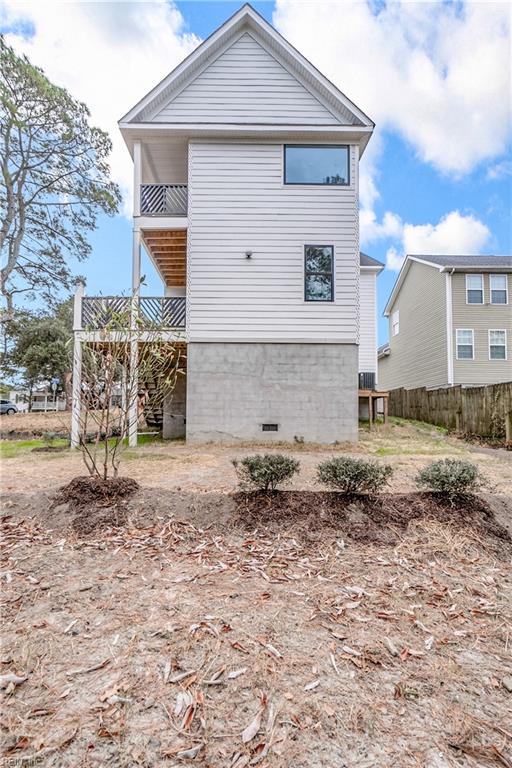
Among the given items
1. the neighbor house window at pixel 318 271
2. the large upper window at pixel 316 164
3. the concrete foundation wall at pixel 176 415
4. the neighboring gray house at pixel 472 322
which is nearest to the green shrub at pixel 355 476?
the neighbor house window at pixel 318 271

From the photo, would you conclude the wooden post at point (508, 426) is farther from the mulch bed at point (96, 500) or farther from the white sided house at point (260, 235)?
the mulch bed at point (96, 500)

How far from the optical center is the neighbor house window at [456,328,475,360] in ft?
58.5

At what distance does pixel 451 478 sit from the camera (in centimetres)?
439

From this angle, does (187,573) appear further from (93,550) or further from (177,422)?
(177,422)

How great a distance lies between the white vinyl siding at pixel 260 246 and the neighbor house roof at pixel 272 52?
1.27m

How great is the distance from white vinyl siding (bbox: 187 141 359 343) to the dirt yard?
250 inches

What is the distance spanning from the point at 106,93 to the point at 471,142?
12839 mm

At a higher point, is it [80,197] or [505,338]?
[80,197]

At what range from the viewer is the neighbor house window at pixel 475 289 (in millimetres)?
18016

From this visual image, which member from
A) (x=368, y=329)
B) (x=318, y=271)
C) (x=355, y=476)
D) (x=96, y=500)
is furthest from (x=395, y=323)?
(x=96, y=500)

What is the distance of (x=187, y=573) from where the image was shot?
10.6 ft

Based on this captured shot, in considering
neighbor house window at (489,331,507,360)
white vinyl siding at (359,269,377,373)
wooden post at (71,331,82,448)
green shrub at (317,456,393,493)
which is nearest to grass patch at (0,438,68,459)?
wooden post at (71,331,82,448)

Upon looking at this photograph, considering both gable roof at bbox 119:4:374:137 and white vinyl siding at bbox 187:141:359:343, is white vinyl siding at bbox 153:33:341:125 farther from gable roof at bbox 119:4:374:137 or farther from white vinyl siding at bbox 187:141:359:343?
white vinyl siding at bbox 187:141:359:343

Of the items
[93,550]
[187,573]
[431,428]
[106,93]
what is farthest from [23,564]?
[106,93]
